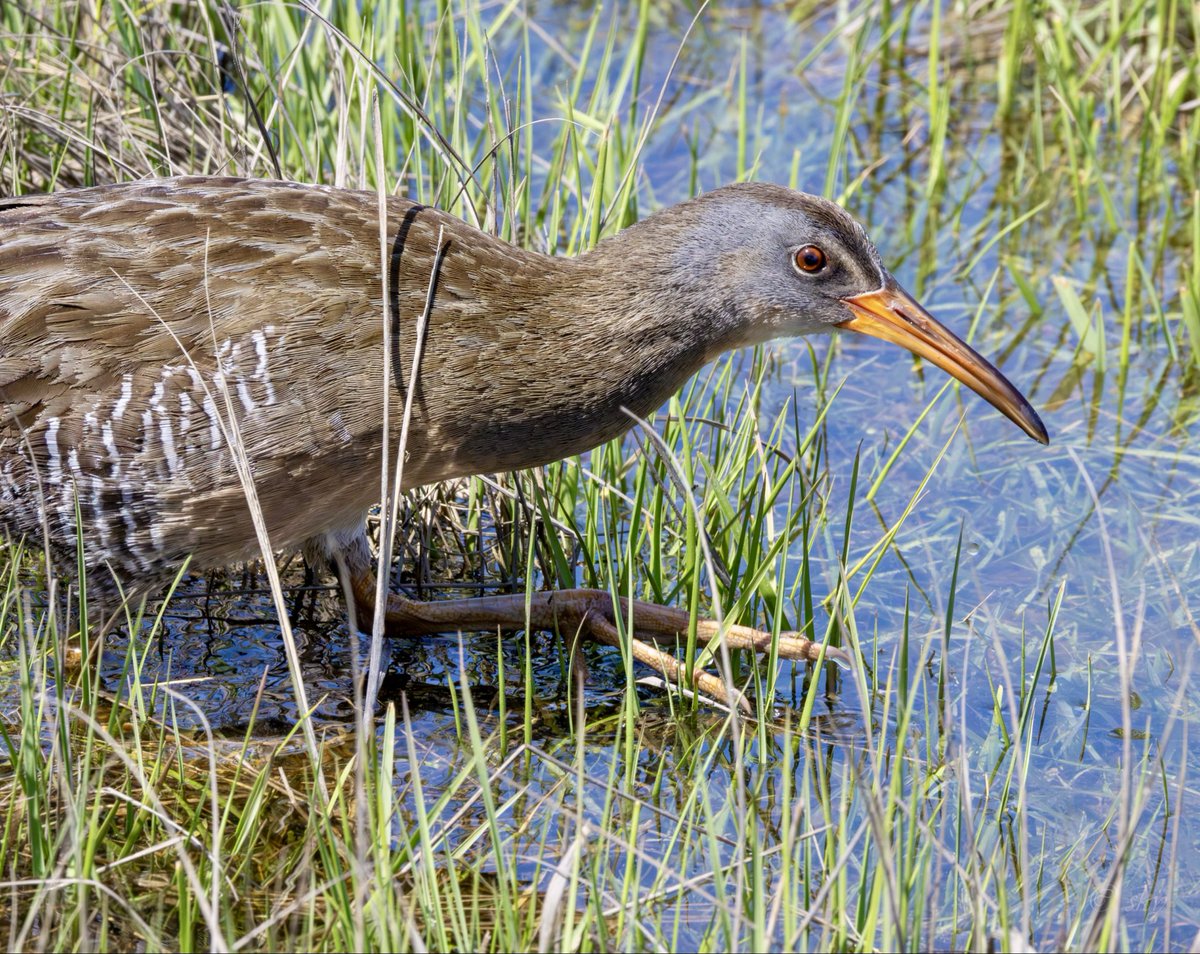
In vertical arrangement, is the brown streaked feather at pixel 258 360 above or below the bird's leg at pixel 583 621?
above

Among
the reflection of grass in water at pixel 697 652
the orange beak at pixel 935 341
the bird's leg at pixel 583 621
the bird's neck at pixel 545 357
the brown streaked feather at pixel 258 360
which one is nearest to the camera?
the reflection of grass in water at pixel 697 652

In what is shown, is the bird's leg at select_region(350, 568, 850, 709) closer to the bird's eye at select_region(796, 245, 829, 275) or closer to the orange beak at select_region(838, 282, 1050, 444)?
the orange beak at select_region(838, 282, 1050, 444)

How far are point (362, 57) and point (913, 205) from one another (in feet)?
10.4

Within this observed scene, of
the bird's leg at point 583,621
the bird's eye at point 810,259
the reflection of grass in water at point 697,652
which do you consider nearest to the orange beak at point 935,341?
the bird's eye at point 810,259

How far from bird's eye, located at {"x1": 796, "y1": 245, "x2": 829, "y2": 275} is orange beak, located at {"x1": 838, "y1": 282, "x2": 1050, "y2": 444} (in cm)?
12

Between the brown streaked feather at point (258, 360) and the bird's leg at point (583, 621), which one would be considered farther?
the bird's leg at point (583, 621)

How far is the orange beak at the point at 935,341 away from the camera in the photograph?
166 inches

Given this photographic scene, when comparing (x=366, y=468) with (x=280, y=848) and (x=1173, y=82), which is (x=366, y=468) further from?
(x=1173, y=82)

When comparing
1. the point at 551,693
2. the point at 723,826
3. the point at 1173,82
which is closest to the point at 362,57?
the point at 551,693

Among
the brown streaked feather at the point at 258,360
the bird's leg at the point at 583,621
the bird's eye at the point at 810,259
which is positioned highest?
the bird's eye at the point at 810,259

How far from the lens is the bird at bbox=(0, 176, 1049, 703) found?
3791 millimetres

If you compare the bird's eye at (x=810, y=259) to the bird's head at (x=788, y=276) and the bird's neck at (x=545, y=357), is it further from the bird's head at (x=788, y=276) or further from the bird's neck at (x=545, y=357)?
the bird's neck at (x=545, y=357)

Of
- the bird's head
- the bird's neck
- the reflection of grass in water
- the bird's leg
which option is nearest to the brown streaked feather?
the bird's neck

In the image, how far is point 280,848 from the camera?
353cm
